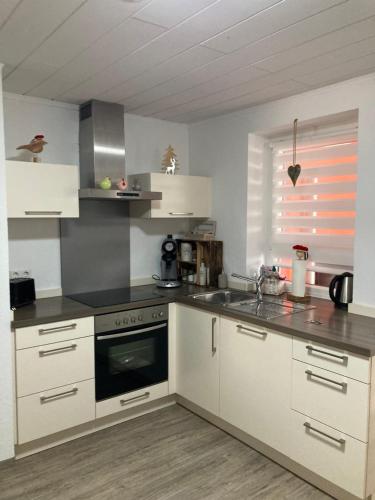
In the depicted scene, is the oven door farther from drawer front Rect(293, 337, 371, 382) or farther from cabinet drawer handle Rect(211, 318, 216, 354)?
drawer front Rect(293, 337, 371, 382)

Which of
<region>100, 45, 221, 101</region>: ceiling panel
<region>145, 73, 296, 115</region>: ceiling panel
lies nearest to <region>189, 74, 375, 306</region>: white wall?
<region>145, 73, 296, 115</region>: ceiling panel

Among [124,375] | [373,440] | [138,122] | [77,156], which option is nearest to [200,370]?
[124,375]

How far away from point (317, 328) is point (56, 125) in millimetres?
2284

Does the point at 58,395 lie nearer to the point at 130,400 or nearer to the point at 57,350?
the point at 57,350

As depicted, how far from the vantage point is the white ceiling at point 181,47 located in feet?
5.44

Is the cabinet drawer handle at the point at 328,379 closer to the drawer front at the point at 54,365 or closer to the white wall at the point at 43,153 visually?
the drawer front at the point at 54,365

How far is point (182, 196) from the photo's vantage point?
3.43 metres

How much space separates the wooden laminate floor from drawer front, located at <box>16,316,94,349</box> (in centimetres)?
71

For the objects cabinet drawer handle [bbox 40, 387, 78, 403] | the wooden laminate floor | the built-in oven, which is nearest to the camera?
the wooden laminate floor

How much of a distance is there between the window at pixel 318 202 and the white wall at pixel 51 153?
1109 mm

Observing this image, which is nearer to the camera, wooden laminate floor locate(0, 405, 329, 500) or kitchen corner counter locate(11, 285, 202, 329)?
wooden laminate floor locate(0, 405, 329, 500)

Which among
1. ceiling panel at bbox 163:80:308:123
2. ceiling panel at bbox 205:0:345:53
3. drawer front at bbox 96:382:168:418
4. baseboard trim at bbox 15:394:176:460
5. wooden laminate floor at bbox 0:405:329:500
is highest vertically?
ceiling panel at bbox 163:80:308:123

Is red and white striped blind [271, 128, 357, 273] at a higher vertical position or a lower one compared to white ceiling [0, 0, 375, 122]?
lower

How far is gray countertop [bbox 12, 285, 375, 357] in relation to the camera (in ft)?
6.80
